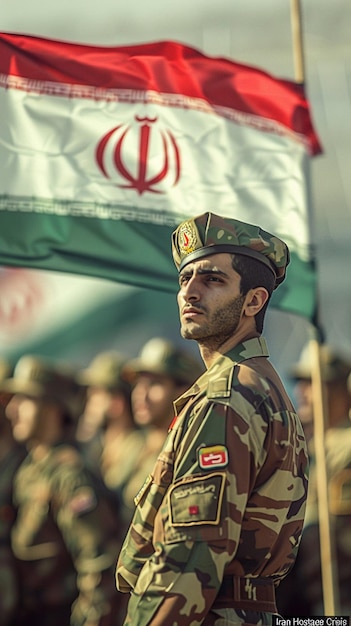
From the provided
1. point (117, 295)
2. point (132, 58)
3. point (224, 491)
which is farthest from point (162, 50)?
point (117, 295)

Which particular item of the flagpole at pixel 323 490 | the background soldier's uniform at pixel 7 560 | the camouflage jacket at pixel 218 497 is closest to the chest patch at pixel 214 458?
the camouflage jacket at pixel 218 497

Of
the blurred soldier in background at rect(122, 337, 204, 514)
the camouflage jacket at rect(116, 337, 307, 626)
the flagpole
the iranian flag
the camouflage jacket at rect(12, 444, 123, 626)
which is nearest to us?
the camouflage jacket at rect(116, 337, 307, 626)

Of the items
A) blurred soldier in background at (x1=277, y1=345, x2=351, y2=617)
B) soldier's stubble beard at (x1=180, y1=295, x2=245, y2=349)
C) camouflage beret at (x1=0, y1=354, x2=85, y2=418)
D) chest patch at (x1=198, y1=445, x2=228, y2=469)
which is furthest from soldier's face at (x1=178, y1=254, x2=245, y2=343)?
camouflage beret at (x1=0, y1=354, x2=85, y2=418)

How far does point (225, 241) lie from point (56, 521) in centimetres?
478

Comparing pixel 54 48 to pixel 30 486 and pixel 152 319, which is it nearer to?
pixel 30 486

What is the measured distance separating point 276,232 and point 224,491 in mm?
4314

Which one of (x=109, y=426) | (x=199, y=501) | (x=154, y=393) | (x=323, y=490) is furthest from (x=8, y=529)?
(x=199, y=501)

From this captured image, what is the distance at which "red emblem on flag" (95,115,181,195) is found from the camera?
678cm

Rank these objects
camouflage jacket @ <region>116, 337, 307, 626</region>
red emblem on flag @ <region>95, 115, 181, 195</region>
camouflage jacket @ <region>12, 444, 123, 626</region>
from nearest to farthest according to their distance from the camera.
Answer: camouflage jacket @ <region>116, 337, 307, 626</region> < red emblem on flag @ <region>95, 115, 181, 195</region> < camouflage jacket @ <region>12, 444, 123, 626</region>

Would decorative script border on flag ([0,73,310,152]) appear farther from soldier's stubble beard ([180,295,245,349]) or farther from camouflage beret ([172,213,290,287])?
soldier's stubble beard ([180,295,245,349])

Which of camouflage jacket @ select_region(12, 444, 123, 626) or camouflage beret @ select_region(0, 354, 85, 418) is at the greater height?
camouflage beret @ select_region(0, 354, 85, 418)

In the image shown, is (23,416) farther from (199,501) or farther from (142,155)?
(199,501)

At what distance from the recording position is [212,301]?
3.04 metres

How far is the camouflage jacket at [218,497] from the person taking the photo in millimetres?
2729
